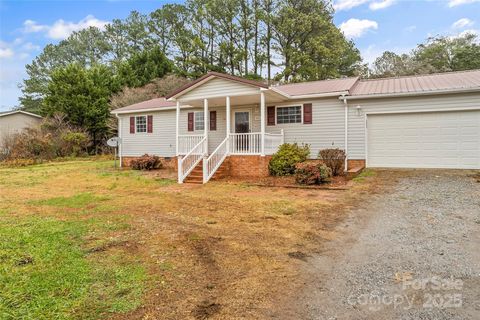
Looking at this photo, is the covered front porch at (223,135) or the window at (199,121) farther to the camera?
the window at (199,121)

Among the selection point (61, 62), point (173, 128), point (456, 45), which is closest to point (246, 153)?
point (173, 128)

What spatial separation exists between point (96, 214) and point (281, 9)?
27106mm

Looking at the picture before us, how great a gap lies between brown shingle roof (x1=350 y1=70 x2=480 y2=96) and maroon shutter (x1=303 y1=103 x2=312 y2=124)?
1656 millimetres

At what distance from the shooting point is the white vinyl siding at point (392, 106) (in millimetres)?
9914

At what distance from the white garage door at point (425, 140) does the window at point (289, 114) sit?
2.65m

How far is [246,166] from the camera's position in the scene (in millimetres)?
11016

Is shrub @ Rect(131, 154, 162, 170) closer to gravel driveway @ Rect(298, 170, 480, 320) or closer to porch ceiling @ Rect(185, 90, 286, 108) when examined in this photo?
porch ceiling @ Rect(185, 90, 286, 108)

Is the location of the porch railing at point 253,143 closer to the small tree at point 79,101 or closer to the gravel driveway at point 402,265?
the gravel driveway at point 402,265

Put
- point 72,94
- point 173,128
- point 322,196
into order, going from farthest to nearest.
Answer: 1. point 72,94
2. point 173,128
3. point 322,196

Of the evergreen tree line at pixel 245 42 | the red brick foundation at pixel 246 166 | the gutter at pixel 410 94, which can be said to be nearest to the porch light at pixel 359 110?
the gutter at pixel 410 94

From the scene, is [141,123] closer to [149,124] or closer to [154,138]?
[149,124]

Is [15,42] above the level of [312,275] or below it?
above

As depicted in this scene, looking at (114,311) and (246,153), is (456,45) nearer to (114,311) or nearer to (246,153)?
(246,153)

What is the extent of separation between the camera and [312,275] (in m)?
3.20
